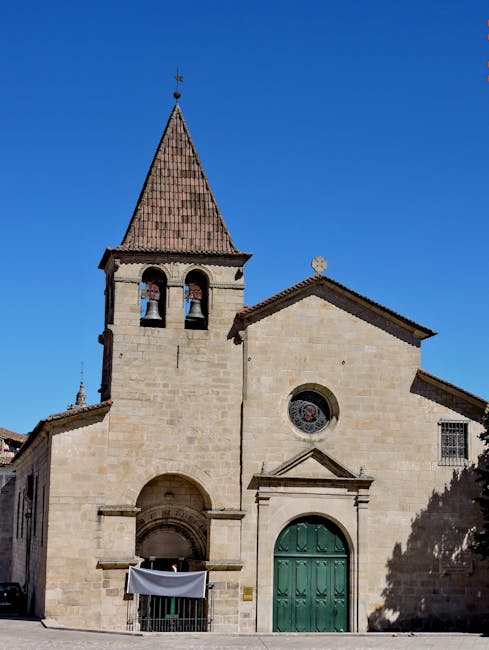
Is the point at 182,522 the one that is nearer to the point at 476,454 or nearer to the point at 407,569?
the point at 407,569

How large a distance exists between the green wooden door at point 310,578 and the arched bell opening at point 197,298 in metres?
6.48

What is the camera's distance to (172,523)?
30797 millimetres

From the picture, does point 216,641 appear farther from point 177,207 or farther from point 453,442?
point 177,207

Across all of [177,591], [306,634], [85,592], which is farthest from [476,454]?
[85,592]

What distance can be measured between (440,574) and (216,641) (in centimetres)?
751

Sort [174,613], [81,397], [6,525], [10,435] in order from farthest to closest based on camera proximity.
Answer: [81,397]
[10,435]
[6,525]
[174,613]

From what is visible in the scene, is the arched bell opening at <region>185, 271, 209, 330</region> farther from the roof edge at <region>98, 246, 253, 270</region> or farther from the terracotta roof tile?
the terracotta roof tile

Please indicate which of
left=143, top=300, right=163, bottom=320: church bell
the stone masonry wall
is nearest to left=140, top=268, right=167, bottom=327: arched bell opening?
left=143, top=300, right=163, bottom=320: church bell

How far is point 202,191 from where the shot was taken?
32656 mm

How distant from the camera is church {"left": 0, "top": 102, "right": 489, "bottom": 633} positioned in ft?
97.4

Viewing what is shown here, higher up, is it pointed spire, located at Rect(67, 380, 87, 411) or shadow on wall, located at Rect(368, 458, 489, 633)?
pointed spire, located at Rect(67, 380, 87, 411)

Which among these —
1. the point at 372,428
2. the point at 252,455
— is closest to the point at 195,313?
the point at 252,455

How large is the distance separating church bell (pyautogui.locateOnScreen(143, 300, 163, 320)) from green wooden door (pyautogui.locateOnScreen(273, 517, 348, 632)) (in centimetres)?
720

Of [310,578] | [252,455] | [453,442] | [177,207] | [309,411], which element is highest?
[177,207]
